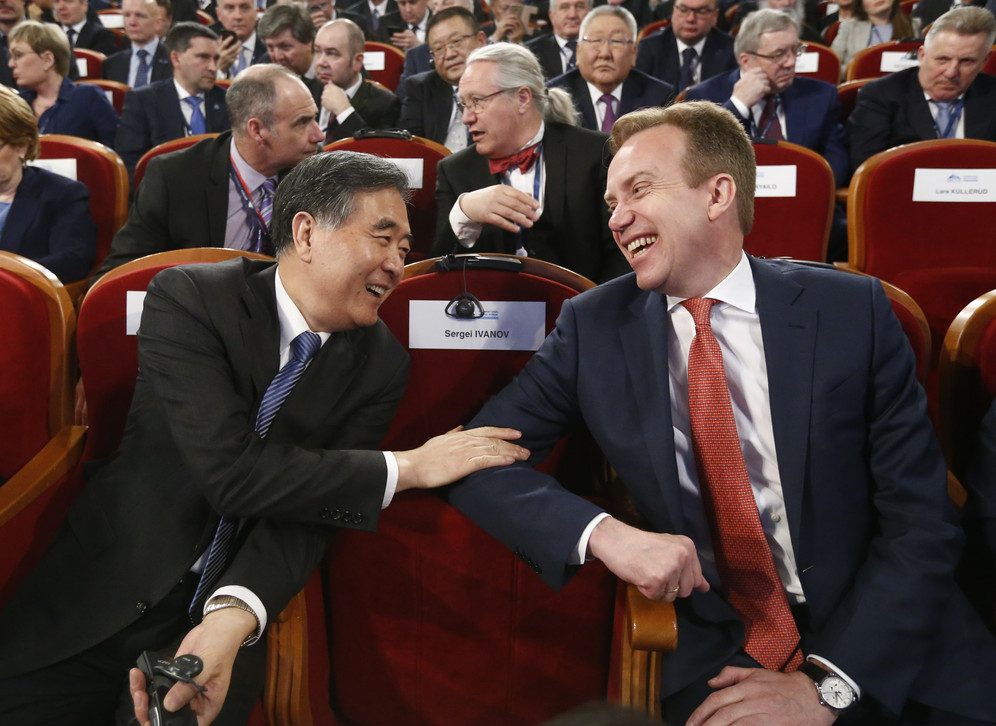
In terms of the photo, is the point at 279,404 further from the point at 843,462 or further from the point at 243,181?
the point at 243,181

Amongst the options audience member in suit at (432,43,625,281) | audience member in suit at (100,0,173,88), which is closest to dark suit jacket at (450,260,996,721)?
audience member in suit at (432,43,625,281)

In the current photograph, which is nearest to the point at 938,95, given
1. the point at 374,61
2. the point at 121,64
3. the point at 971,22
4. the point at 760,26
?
the point at 971,22

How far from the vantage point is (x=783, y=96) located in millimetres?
3795

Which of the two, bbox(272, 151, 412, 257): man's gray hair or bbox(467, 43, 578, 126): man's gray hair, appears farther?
bbox(467, 43, 578, 126): man's gray hair

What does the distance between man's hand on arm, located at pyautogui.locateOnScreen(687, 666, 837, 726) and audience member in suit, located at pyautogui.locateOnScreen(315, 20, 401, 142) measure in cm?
378

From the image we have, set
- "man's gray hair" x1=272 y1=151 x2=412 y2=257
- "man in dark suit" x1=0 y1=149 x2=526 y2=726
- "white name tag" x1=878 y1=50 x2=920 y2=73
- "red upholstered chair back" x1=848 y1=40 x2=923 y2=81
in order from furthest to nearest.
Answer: "red upholstered chair back" x1=848 y1=40 x2=923 y2=81
"white name tag" x1=878 y1=50 x2=920 y2=73
"man's gray hair" x1=272 y1=151 x2=412 y2=257
"man in dark suit" x1=0 y1=149 x2=526 y2=726

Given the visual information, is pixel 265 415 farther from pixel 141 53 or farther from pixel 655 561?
pixel 141 53

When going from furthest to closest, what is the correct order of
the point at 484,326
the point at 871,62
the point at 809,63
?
1. the point at 809,63
2. the point at 871,62
3. the point at 484,326

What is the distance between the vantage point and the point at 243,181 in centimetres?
284

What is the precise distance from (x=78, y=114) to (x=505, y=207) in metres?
3.41

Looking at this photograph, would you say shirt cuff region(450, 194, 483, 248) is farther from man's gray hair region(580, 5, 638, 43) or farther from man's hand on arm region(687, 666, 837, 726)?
man's gray hair region(580, 5, 638, 43)

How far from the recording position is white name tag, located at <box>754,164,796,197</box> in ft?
9.23

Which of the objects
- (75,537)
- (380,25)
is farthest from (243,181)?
(380,25)

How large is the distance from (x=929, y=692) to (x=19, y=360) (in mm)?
1757
